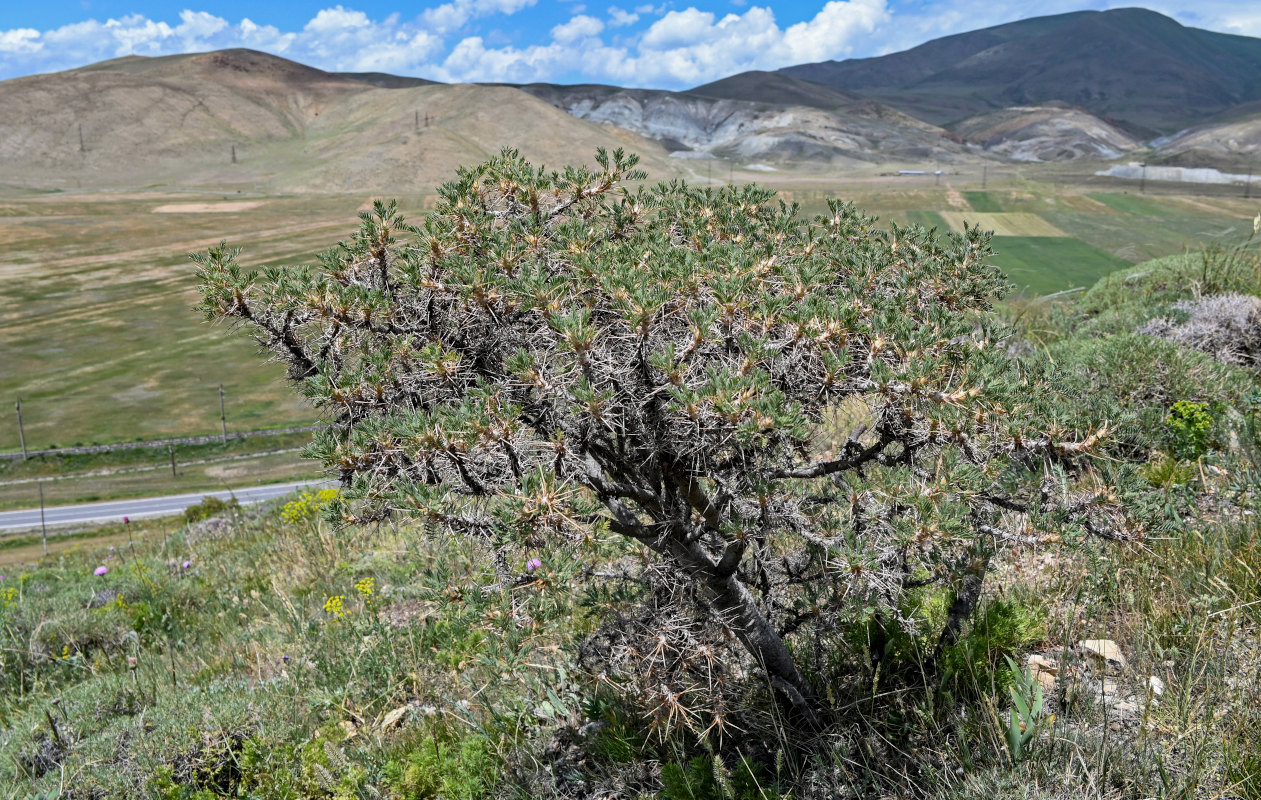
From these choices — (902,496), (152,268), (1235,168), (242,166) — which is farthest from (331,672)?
(242,166)

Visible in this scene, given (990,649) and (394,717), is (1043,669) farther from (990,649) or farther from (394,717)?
(394,717)

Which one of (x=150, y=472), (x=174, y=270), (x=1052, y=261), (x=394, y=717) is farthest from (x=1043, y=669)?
(x=174, y=270)

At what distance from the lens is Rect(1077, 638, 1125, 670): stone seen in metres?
3.10

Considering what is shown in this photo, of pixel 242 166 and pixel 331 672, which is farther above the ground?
pixel 242 166

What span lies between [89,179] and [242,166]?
34173 mm

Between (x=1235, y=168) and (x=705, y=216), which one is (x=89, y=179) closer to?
(x=705, y=216)

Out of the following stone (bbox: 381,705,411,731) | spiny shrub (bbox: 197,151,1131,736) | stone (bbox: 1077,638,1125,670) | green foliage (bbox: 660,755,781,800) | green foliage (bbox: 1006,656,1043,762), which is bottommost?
stone (bbox: 381,705,411,731)

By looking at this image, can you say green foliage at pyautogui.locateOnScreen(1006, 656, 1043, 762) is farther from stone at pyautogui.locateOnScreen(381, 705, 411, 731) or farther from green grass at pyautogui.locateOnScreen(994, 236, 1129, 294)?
green grass at pyautogui.locateOnScreen(994, 236, 1129, 294)

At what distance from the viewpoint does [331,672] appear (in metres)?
4.33

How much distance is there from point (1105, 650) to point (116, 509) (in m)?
53.9

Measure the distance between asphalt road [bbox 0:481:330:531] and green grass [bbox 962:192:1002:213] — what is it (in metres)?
80.0

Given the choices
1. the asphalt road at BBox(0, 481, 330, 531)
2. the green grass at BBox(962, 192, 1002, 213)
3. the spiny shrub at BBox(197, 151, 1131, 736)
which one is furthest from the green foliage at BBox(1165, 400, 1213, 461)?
the green grass at BBox(962, 192, 1002, 213)

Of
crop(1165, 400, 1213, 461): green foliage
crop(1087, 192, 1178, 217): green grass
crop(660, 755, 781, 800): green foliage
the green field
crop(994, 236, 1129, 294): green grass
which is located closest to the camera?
crop(660, 755, 781, 800): green foliage

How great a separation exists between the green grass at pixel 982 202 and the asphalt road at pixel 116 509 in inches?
3151
